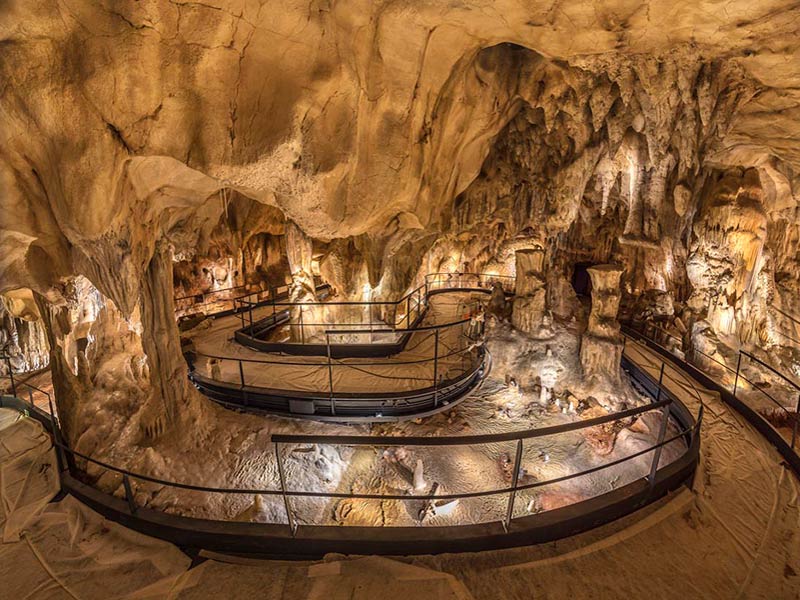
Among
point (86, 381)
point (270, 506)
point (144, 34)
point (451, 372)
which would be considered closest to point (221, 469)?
point (270, 506)

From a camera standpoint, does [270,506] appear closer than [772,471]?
No

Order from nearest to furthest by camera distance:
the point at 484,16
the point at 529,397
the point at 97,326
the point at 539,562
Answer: the point at 539,562, the point at 484,16, the point at 97,326, the point at 529,397

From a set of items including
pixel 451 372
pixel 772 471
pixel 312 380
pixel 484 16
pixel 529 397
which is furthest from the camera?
pixel 529 397

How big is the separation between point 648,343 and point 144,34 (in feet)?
31.8

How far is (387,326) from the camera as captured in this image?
34.0 ft

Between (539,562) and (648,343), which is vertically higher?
(539,562)

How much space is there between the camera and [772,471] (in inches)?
147

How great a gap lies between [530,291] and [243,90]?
20.9 ft

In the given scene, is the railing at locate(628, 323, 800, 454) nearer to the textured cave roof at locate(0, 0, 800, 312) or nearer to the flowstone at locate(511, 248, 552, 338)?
the flowstone at locate(511, 248, 552, 338)

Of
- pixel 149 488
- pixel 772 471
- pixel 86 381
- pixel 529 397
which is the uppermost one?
pixel 86 381

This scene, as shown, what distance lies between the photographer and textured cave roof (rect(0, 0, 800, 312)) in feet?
10.7

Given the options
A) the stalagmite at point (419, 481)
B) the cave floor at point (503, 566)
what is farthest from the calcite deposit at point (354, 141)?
the stalagmite at point (419, 481)

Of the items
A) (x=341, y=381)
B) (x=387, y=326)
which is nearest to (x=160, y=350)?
(x=341, y=381)

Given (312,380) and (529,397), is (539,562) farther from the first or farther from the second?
(529,397)
